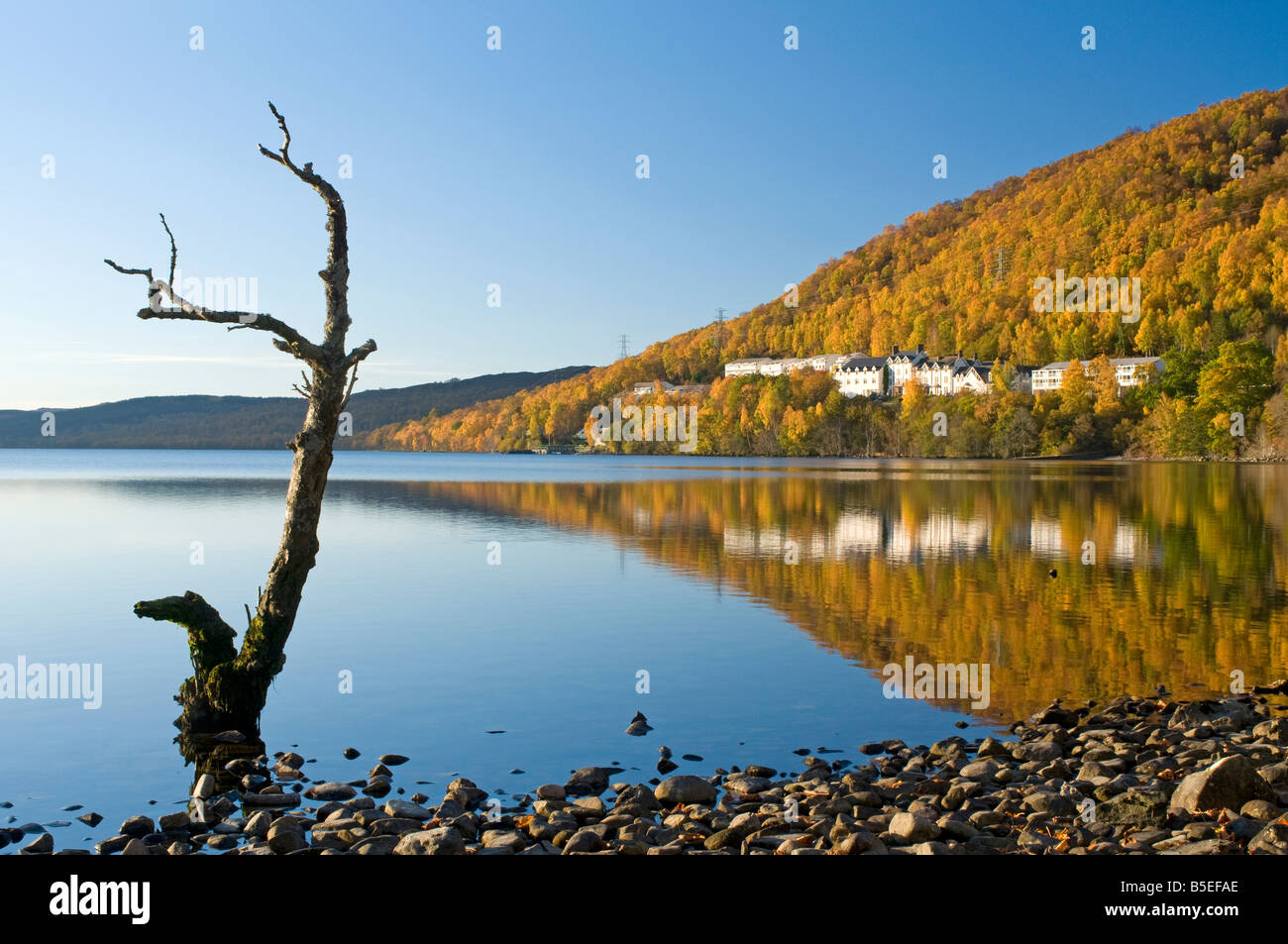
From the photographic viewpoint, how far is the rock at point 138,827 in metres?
9.07

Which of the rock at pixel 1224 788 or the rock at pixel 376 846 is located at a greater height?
the rock at pixel 1224 788

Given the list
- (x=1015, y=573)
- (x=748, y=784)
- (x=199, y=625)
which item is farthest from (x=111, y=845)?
(x=1015, y=573)

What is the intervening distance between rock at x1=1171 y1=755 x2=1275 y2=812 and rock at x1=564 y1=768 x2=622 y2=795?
5.18 m

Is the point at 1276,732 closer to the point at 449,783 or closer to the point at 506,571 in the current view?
the point at 449,783

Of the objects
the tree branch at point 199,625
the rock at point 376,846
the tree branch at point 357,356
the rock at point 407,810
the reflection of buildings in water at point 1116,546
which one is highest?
the tree branch at point 357,356

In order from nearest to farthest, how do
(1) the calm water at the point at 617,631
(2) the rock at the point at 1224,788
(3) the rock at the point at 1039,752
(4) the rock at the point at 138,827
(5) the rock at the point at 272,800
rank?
1. (2) the rock at the point at 1224,788
2. (4) the rock at the point at 138,827
3. (5) the rock at the point at 272,800
4. (3) the rock at the point at 1039,752
5. (1) the calm water at the point at 617,631

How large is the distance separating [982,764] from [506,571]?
65.1 ft

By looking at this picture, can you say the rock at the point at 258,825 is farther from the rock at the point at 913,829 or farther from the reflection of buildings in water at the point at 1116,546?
the reflection of buildings in water at the point at 1116,546

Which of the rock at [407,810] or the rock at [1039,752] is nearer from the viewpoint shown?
the rock at [407,810]

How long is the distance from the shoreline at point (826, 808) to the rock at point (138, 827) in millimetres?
19

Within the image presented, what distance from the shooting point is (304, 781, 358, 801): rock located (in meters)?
9.98

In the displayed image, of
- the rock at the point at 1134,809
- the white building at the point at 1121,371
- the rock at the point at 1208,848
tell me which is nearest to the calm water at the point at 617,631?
the rock at the point at 1134,809

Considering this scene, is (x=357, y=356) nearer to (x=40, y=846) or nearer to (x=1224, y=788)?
(x=40, y=846)
